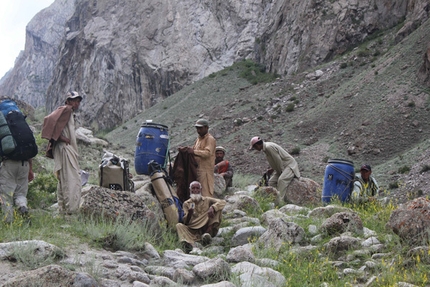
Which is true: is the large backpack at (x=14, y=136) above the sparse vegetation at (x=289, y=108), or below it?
above

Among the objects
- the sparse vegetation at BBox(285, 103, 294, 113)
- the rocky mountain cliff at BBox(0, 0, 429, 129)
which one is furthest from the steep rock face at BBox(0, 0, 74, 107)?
the sparse vegetation at BBox(285, 103, 294, 113)

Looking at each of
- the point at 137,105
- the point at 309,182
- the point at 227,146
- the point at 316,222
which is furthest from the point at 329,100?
the point at 137,105

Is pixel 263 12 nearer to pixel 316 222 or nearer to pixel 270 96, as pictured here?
pixel 270 96

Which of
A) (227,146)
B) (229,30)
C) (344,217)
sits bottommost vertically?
(227,146)

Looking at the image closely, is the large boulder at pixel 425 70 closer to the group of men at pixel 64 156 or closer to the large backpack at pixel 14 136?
the group of men at pixel 64 156

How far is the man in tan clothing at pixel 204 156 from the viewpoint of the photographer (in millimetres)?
9055

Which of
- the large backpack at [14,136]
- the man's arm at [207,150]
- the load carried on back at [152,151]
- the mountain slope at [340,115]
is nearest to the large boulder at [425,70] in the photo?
the mountain slope at [340,115]

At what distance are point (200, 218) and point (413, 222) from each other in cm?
286

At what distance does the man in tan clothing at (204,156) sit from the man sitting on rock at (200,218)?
1278 mm

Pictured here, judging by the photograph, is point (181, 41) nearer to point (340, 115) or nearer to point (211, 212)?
point (340, 115)

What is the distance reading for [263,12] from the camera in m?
53.2

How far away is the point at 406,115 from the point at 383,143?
6.64 feet

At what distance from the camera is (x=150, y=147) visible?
9.47 metres

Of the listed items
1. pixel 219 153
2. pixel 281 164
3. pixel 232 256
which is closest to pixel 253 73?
pixel 219 153
